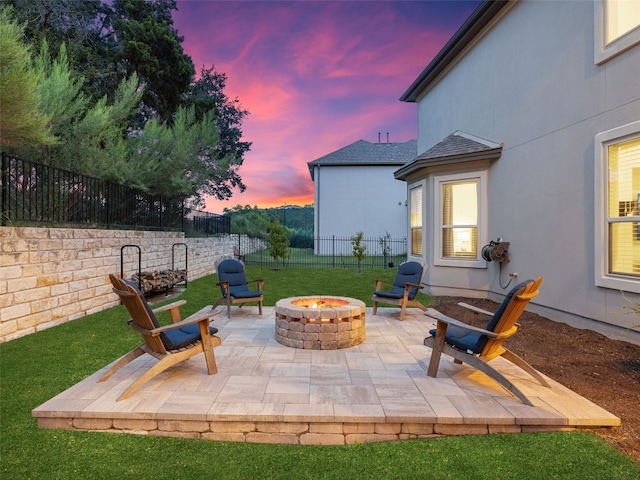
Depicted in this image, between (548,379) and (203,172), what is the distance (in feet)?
41.0

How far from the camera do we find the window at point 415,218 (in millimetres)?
9961

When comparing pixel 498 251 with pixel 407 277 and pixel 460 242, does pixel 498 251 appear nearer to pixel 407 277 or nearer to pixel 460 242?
pixel 460 242

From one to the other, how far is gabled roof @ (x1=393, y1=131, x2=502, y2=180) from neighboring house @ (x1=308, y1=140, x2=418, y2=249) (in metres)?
13.5

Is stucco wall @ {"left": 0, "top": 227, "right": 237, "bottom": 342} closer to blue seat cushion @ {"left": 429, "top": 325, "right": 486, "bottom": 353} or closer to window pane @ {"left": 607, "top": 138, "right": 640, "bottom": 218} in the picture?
blue seat cushion @ {"left": 429, "top": 325, "right": 486, "bottom": 353}

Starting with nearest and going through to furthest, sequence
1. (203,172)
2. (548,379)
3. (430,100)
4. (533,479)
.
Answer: (533,479)
(548,379)
(430,100)
(203,172)

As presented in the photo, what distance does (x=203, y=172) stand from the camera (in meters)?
13.1

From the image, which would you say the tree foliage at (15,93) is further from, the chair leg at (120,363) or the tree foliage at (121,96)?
the chair leg at (120,363)

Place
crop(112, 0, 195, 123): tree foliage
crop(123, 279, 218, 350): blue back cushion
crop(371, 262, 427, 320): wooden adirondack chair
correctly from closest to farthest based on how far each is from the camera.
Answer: crop(123, 279, 218, 350): blue back cushion, crop(371, 262, 427, 320): wooden adirondack chair, crop(112, 0, 195, 123): tree foliage

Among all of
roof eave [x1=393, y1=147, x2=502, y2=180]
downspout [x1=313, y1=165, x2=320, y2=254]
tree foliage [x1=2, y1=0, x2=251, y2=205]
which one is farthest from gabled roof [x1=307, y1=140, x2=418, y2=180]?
roof eave [x1=393, y1=147, x2=502, y2=180]

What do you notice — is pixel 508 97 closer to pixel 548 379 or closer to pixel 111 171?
pixel 548 379

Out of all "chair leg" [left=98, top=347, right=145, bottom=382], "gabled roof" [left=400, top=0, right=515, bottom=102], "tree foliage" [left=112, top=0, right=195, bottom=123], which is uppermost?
"tree foliage" [left=112, top=0, right=195, bottom=123]

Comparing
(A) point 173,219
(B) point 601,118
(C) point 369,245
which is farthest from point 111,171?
(C) point 369,245

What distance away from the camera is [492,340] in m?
3.37

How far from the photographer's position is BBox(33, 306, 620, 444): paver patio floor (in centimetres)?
275
